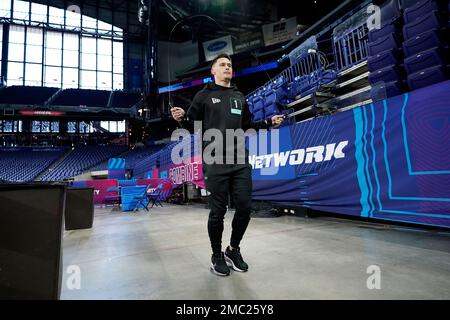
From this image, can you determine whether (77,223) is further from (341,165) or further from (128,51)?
(128,51)

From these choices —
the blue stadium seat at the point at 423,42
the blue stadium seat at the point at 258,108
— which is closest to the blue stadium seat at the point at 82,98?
the blue stadium seat at the point at 258,108

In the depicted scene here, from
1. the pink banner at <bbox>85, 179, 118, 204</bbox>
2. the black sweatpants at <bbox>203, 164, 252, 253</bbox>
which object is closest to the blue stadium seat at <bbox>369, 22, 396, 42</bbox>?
the black sweatpants at <bbox>203, 164, 252, 253</bbox>

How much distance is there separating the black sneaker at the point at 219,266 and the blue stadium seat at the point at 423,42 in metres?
3.21

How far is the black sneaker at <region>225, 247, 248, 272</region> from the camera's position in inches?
77.2

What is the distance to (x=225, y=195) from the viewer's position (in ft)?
6.82

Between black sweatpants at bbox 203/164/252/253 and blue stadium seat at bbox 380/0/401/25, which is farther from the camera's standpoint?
blue stadium seat at bbox 380/0/401/25

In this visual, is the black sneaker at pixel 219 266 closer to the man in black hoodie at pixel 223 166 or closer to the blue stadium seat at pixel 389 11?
the man in black hoodie at pixel 223 166

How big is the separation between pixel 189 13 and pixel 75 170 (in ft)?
49.1

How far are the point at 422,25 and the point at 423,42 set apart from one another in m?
0.22

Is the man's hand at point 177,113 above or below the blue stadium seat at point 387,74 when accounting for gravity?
below

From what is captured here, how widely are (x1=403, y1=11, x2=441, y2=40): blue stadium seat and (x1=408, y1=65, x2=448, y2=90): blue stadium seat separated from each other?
517 mm

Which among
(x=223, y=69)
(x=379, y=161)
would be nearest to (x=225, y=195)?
(x=223, y=69)

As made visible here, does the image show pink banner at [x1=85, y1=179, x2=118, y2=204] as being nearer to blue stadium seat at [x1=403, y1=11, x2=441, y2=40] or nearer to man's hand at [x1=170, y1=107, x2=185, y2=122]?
man's hand at [x1=170, y1=107, x2=185, y2=122]

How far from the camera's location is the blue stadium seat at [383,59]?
3463 millimetres
